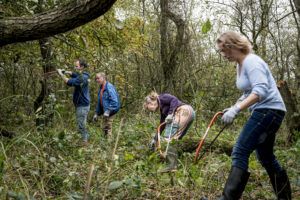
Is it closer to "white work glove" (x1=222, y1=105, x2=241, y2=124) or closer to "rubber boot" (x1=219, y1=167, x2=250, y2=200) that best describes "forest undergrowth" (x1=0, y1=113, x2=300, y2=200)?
"rubber boot" (x1=219, y1=167, x2=250, y2=200)

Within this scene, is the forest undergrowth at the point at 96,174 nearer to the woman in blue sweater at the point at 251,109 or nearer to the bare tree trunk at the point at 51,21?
the woman in blue sweater at the point at 251,109

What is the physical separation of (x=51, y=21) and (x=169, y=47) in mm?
9522

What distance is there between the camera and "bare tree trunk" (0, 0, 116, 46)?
3659mm

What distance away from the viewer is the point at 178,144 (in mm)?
6578

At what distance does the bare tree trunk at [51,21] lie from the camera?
3.66 metres

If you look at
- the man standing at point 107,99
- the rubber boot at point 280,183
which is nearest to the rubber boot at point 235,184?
the rubber boot at point 280,183

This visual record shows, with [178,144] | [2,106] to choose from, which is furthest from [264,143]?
[2,106]

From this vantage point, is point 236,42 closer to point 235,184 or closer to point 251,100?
point 251,100

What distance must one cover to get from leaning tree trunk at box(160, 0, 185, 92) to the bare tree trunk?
8843mm

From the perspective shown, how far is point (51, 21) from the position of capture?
3.78 metres

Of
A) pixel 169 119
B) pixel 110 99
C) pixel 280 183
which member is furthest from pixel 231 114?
pixel 110 99

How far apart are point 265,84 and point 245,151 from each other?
2.00 feet

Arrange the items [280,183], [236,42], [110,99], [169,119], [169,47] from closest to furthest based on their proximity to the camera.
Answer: [236,42] < [280,183] < [169,119] < [110,99] < [169,47]

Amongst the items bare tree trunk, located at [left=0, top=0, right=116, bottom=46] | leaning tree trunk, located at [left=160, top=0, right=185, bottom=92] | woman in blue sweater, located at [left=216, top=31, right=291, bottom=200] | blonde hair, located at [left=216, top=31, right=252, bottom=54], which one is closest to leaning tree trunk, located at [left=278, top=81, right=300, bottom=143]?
woman in blue sweater, located at [left=216, top=31, right=291, bottom=200]
